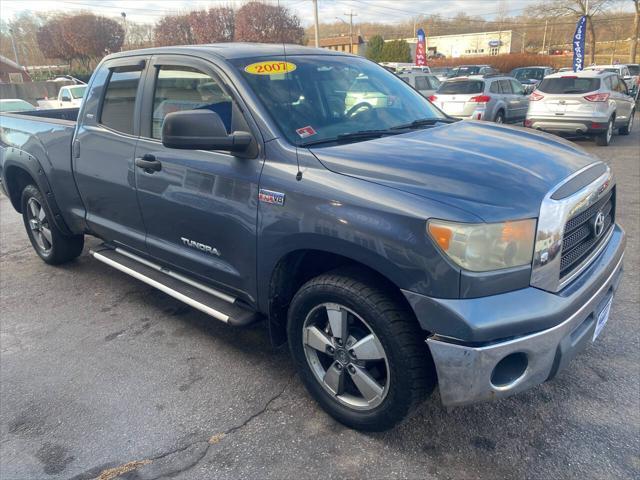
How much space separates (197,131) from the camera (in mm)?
2654

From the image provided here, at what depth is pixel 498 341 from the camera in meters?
2.10

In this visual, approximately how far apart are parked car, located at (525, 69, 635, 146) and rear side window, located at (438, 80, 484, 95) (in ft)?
4.98

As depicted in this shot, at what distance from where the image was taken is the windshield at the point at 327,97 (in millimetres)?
2908

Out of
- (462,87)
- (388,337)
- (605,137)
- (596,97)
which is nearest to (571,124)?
(596,97)

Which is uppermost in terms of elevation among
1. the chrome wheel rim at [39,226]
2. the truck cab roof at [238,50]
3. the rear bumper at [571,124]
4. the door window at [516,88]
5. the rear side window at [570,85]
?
the truck cab roof at [238,50]

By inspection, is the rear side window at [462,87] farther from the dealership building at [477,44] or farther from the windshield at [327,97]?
the dealership building at [477,44]

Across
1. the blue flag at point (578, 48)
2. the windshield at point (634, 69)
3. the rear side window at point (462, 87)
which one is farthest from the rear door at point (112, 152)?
the windshield at point (634, 69)

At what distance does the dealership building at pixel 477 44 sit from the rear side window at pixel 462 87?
250 ft

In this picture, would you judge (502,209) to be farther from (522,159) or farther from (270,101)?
(270,101)

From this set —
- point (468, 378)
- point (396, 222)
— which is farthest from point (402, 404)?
point (396, 222)

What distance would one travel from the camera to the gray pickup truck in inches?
84.3

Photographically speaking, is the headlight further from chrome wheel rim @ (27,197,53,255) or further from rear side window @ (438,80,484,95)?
rear side window @ (438,80,484,95)

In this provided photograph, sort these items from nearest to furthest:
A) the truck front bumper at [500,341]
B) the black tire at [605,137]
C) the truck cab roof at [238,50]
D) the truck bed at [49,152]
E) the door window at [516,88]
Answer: the truck front bumper at [500,341]
the truck cab roof at [238,50]
the truck bed at [49,152]
the black tire at [605,137]
the door window at [516,88]

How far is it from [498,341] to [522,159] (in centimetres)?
99
